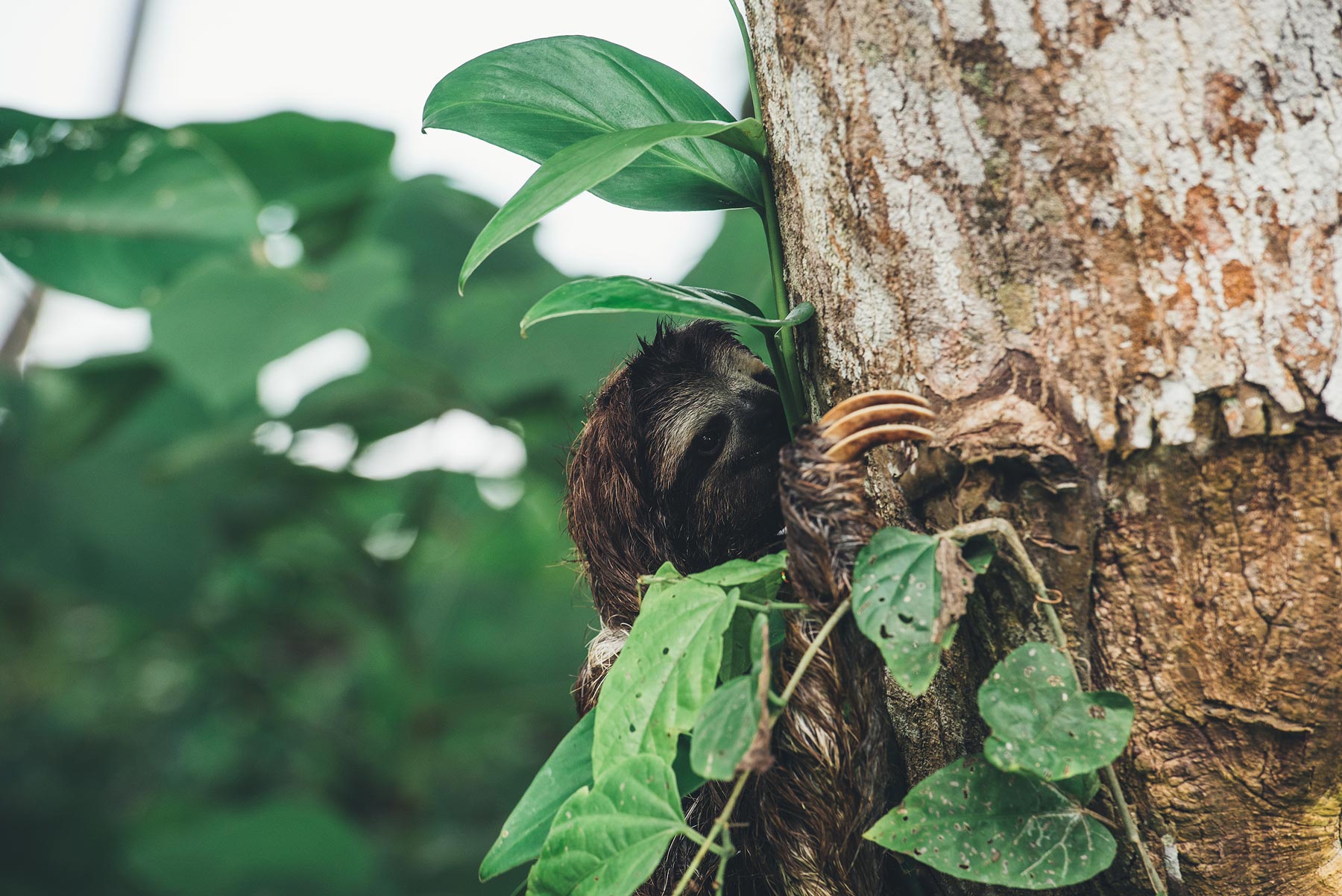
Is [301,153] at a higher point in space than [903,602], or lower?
higher

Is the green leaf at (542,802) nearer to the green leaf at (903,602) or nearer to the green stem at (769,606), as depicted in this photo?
the green stem at (769,606)

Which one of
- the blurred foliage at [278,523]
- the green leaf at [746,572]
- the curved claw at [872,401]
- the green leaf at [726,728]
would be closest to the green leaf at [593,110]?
the curved claw at [872,401]

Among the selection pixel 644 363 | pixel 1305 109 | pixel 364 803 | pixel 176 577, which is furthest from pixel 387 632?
pixel 1305 109

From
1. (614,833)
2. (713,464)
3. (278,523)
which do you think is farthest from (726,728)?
(278,523)

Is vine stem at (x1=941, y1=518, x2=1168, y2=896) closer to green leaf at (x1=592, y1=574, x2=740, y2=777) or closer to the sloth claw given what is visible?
the sloth claw

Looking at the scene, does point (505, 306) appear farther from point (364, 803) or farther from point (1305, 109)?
point (364, 803)

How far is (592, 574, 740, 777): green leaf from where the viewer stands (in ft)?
2.59

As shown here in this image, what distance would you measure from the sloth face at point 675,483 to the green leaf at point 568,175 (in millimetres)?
681

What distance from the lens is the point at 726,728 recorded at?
27.2 inches

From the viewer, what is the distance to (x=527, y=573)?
439 cm

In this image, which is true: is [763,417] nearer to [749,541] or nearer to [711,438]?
[711,438]

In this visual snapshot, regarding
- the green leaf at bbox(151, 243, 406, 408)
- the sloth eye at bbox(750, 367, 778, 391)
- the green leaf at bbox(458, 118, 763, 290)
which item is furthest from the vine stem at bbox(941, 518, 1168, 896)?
the green leaf at bbox(151, 243, 406, 408)

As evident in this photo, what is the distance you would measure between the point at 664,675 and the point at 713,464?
0.69m

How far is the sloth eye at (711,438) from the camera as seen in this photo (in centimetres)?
148
